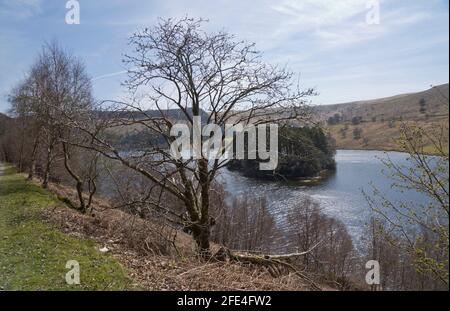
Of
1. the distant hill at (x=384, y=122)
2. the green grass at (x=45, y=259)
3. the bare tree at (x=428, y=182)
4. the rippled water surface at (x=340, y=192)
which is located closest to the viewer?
the green grass at (x=45, y=259)

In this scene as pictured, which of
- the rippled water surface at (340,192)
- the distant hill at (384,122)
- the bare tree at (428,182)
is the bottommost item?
the rippled water surface at (340,192)

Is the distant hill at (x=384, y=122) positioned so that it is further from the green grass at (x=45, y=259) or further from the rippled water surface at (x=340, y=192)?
the green grass at (x=45, y=259)

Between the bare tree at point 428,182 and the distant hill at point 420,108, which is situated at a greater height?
the distant hill at point 420,108

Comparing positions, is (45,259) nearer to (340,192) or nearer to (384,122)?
(384,122)

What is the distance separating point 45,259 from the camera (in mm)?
6199

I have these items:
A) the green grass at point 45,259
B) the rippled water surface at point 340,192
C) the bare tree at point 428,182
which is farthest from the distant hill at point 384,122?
the green grass at point 45,259

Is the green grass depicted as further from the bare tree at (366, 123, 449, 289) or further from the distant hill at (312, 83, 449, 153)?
the distant hill at (312, 83, 449, 153)

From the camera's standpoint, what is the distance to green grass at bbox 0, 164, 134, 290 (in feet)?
16.4

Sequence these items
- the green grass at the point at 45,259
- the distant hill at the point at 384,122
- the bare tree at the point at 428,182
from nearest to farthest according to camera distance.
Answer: the green grass at the point at 45,259, the bare tree at the point at 428,182, the distant hill at the point at 384,122

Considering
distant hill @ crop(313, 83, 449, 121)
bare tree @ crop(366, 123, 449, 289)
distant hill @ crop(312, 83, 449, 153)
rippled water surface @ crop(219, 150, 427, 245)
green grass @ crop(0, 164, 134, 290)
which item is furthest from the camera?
rippled water surface @ crop(219, 150, 427, 245)

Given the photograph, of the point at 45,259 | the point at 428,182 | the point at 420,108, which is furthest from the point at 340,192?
the point at 45,259

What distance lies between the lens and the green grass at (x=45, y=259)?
5.00 meters

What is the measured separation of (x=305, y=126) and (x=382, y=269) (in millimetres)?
13970

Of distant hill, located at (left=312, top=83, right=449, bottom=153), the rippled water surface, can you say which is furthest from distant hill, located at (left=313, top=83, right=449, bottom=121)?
the rippled water surface
